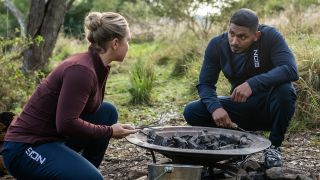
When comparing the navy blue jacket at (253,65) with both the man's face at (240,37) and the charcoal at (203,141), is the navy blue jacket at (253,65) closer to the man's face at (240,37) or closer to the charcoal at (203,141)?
the man's face at (240,37)

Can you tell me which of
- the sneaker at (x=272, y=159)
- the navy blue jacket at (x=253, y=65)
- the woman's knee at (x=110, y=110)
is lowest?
the sneaker at (x=272, y=159)

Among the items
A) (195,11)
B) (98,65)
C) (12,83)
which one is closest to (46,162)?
(98,65)

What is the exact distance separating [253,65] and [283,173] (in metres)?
1.01

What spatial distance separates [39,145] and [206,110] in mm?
1672

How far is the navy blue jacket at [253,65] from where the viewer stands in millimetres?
4208

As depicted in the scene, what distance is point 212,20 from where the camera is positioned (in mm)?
11539

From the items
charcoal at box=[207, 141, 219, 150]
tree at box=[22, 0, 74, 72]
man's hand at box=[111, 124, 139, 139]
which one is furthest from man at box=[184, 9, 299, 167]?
tree at box=[22, 0, 74, 72]

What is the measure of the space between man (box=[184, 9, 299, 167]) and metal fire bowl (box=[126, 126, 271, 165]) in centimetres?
23

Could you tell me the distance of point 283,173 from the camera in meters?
3.85

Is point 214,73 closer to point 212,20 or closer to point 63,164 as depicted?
point 63,164

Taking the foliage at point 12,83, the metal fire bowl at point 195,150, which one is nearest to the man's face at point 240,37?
the metal fire bowl at point 195,150

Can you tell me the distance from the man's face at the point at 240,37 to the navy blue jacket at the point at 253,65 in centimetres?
13

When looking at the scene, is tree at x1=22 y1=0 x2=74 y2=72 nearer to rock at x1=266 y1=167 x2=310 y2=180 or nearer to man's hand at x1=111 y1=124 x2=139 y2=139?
man's hand at x1=111 y1=124 x2=139 y2=139

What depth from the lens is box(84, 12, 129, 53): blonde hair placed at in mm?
3336
